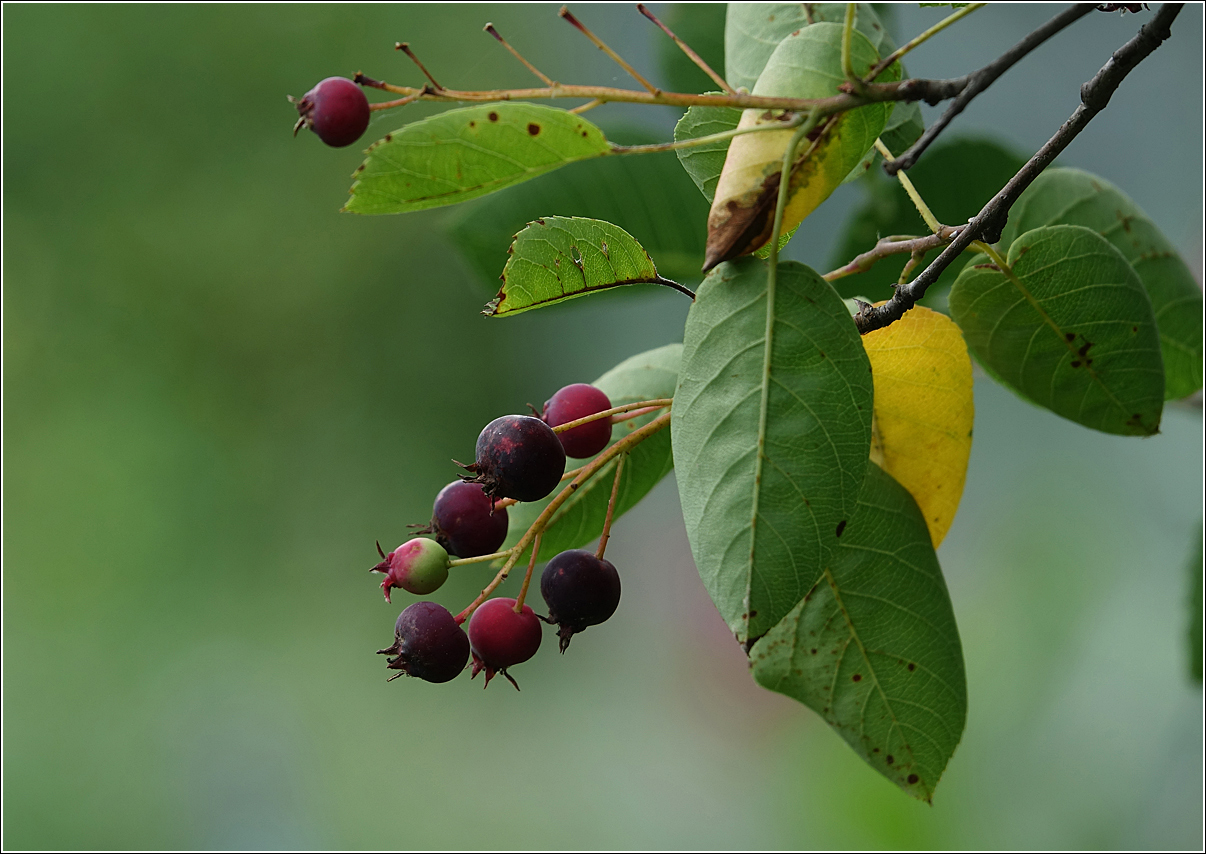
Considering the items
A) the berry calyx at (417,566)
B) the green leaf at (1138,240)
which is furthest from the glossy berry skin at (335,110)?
the green leaf at (1138,240)

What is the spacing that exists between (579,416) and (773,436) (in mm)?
124

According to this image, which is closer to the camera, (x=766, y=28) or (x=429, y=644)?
(x=429, y=644)

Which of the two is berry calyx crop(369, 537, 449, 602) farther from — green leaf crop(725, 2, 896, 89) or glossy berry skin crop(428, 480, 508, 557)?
green leaf crop(725, 2, 896, 89)

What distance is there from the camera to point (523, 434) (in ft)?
1.06

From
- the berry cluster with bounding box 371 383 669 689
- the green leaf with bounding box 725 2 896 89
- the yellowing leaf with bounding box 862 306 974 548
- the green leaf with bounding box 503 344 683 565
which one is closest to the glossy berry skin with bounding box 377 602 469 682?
the berry cluster with bounding box 371 383 669 689

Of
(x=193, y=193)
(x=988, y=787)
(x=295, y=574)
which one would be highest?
(x=193, y=193)

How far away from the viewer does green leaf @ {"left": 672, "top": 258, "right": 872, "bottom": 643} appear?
0.88ft

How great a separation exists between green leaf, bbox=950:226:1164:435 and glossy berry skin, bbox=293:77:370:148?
26 centimetres

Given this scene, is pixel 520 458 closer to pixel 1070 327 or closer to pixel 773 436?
pixel 773 436

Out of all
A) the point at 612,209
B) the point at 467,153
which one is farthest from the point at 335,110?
the point at 612,209

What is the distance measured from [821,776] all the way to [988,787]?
0.27m

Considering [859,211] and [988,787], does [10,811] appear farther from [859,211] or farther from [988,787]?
[859,211]

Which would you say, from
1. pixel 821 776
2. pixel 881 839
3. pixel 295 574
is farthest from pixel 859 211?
pixel 295 574

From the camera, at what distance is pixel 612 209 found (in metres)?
0.76
